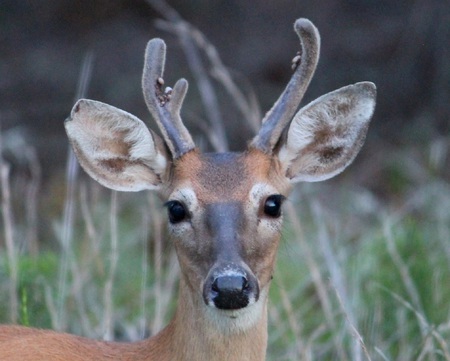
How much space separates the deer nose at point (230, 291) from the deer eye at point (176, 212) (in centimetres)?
45

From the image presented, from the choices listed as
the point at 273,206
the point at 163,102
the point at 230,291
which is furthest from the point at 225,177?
the point at 230,291

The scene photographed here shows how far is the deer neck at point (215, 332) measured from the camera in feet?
17.4

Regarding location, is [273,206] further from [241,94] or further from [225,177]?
[241,94]

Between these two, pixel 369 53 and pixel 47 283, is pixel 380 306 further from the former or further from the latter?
pixel 369 53

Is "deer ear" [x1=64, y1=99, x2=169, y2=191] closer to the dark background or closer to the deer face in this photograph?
the deer face

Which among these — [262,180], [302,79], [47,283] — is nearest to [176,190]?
[262,180]

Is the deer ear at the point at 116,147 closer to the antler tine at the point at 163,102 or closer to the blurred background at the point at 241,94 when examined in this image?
the antler tine at the point at 163,102

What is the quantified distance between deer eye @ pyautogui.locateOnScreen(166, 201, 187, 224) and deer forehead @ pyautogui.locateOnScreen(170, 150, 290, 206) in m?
0.03

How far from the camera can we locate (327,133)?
19.0 feet

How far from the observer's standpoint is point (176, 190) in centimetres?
539

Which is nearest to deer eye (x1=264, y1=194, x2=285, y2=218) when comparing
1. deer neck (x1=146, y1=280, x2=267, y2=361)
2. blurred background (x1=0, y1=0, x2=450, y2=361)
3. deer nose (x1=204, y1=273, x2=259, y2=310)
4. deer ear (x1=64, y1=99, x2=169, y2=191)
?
deer neck (x1=146, y1=280, x2=267, y2=361)

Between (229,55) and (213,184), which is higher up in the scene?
(213,184)

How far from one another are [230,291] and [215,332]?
0.47 metres

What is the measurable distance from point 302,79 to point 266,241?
743 millimetres
